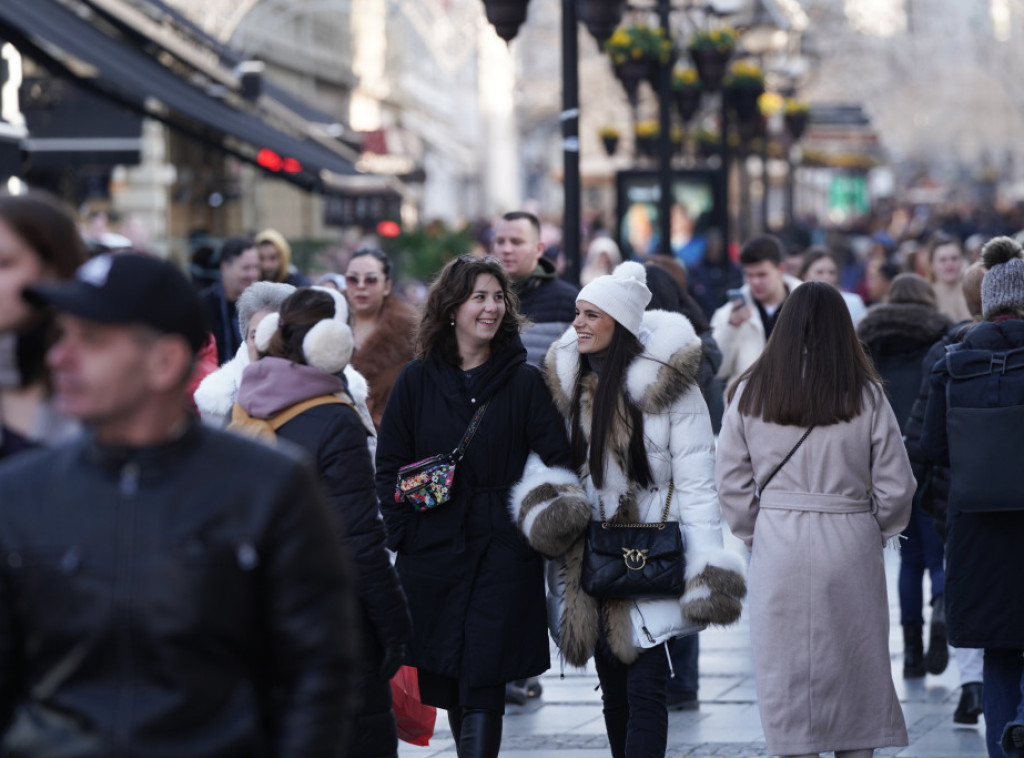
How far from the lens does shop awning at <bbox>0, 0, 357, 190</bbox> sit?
13.2 m

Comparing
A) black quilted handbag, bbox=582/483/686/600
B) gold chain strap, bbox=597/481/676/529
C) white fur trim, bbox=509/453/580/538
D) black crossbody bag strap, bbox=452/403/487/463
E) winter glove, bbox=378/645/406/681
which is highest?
black crossbody bag strap, bbox=452/403/487/463

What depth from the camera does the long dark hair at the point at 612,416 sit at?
640 cm

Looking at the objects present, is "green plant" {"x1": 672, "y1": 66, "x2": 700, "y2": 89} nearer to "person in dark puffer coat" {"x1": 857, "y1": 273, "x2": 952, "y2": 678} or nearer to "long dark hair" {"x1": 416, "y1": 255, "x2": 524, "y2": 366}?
"person in dark puffer coat" {"x1": 857, "y1": 273, "x2": 952, "y2": 678}

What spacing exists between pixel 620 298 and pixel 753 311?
3822 millimetres

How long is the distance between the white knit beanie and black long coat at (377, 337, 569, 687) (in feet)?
1.14

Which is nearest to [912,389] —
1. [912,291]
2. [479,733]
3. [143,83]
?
[912,291]

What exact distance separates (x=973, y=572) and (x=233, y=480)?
4.34 metres

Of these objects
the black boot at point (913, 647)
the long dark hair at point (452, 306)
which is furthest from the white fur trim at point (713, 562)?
the black boot at point (913, 647)

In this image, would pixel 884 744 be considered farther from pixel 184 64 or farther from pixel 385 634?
pixel 184 64

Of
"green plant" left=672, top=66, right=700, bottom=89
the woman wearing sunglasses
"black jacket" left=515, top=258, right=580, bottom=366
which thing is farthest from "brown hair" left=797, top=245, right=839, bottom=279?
"green plant" left=672, top=66, right=700, bottom=89

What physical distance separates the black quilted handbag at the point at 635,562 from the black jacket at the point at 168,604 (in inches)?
124

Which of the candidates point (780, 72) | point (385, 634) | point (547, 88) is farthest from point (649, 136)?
point (547, 88)

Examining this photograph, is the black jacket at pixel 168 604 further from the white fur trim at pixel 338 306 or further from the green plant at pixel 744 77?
the green plant at pixel 744 77

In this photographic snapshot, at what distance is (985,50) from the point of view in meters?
78.1
